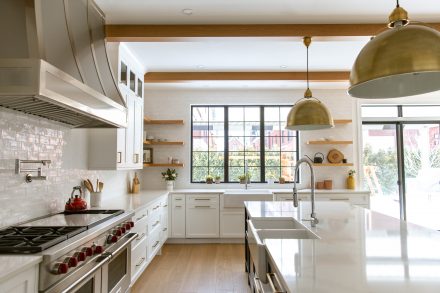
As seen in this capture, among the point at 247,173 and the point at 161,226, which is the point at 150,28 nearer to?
the point at 161,226

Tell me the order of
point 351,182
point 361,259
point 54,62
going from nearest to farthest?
1. point 361,259
2. point 54,62
3. point 351,182

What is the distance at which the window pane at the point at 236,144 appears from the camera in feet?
19.7

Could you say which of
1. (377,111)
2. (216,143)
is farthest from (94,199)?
(377,111)

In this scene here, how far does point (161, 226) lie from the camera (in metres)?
4.50

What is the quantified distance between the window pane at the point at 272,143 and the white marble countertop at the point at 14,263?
4884 millimetres

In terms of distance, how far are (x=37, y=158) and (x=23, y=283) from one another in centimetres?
137

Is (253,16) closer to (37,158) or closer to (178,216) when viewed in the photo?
(37,158)

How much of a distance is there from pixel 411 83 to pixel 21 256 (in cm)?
221

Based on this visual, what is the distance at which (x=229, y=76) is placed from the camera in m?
5.06

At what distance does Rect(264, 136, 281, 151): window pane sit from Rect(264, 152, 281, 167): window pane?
98 mm

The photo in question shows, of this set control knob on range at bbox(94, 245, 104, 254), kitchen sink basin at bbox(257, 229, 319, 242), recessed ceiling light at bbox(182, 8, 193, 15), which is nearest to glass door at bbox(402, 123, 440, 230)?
kitchen sink basin at bbox(257, 229, 319, 242)

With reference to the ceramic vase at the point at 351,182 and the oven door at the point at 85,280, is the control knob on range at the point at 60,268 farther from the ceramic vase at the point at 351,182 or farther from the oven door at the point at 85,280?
the ceramic vase at the point at 351,182

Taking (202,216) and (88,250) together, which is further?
(202,216)

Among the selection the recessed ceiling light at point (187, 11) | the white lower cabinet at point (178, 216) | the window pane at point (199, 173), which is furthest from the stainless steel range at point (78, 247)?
the window pane at point (199, 173)
